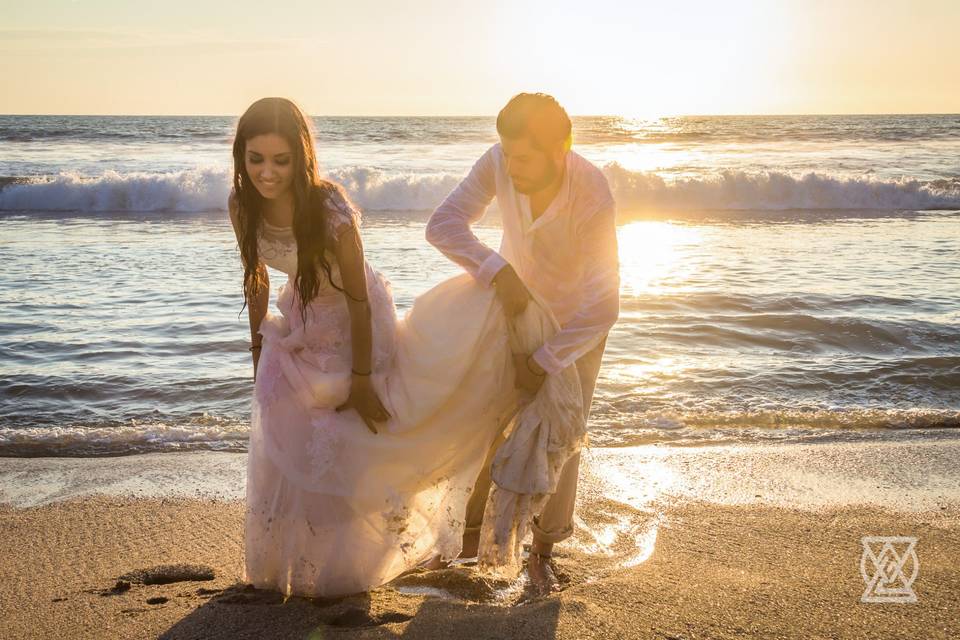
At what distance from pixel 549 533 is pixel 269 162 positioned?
183 centimetres

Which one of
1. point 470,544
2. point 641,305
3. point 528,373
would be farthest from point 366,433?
point 641,305

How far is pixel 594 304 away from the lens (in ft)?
10.8

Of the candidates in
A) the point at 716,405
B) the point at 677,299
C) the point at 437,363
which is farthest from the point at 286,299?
the point at 677,299

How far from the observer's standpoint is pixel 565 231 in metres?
3.38

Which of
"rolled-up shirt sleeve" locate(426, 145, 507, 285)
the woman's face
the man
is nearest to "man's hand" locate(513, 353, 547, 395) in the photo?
the man

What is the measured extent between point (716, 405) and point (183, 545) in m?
3.85

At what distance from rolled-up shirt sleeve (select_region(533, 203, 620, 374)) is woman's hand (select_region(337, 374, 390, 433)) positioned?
0.60 meters

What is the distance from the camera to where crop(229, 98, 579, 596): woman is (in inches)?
126

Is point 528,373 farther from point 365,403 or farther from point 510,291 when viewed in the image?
point 365,403

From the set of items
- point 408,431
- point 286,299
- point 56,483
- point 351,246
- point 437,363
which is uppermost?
point 351,246

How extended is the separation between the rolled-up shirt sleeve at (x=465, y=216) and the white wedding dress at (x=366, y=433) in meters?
0.10

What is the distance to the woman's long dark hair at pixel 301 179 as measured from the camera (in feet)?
10.4

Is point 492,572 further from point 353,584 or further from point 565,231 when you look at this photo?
point 565,231

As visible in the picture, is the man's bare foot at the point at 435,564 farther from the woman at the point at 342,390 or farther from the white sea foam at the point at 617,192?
the white sea foam at the point at 617,192
